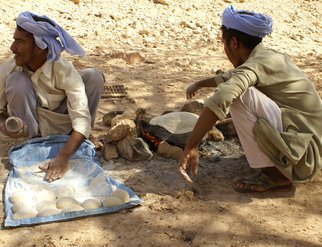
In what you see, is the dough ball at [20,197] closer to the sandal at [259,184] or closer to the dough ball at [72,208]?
the dough ball at [72,208]

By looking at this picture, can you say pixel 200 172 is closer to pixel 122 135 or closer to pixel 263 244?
pixel 122 135

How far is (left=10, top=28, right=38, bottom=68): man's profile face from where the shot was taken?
341 cm

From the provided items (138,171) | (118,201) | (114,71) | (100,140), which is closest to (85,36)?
(114,71)

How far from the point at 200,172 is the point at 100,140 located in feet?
3.00

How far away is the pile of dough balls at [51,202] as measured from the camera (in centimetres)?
292

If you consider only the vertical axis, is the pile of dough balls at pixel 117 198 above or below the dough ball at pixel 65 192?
above

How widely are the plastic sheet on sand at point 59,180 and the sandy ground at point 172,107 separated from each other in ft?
0.18

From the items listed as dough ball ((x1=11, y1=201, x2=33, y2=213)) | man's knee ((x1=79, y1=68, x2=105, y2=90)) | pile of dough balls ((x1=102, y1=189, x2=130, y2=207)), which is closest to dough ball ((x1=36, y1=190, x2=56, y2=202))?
dough ball ((x1=11, y1=201, x2=33, y2=213))

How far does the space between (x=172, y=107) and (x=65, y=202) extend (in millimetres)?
1976

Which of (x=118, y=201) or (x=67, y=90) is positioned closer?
(x=118, y=201)

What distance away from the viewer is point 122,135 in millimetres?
3676

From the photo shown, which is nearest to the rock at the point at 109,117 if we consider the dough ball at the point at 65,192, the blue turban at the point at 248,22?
the dough ball at the point at 65,192

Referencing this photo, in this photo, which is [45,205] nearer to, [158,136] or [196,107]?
[158,136]

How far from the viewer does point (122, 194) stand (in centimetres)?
307
